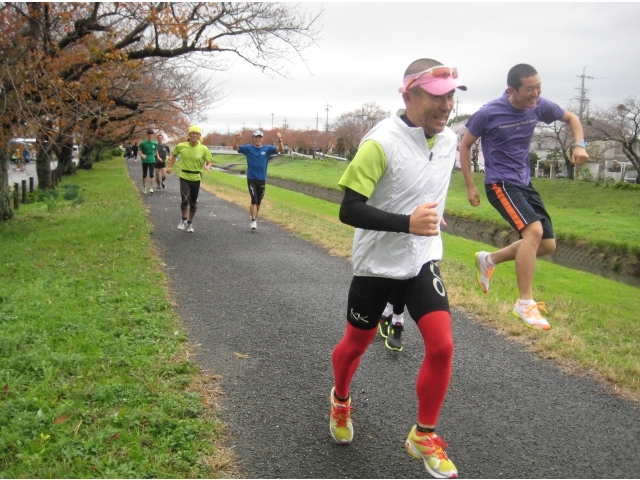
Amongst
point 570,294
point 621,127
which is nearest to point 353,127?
point 621,127

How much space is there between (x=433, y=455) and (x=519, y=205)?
2.30 m

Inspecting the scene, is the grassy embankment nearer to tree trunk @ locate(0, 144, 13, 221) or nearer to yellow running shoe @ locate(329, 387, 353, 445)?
yellow running shoe @ locate(329, 387, 353, 445)

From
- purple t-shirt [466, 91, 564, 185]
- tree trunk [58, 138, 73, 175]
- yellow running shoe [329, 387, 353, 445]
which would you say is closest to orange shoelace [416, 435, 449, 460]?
yellow running shoe [329, 387, 353, 445]

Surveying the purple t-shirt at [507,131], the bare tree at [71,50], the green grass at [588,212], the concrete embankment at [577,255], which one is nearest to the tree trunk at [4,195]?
the bare tree at [71,50]

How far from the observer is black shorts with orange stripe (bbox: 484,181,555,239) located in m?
4.65

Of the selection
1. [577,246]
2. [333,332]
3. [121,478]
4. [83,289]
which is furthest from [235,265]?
[577,246]

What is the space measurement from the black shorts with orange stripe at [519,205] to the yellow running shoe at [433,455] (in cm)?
215

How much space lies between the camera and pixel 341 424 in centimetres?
363

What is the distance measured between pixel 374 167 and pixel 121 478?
83.9 inches

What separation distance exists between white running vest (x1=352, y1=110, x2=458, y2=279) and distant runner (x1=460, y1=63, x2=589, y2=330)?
152 cm

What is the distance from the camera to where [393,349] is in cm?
532

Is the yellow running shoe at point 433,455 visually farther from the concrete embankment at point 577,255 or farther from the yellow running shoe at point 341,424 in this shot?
the concrete embankment at point 577,255

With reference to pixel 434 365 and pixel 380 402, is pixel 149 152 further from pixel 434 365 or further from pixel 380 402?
pixel 434 365

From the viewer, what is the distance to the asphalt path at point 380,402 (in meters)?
3.43
